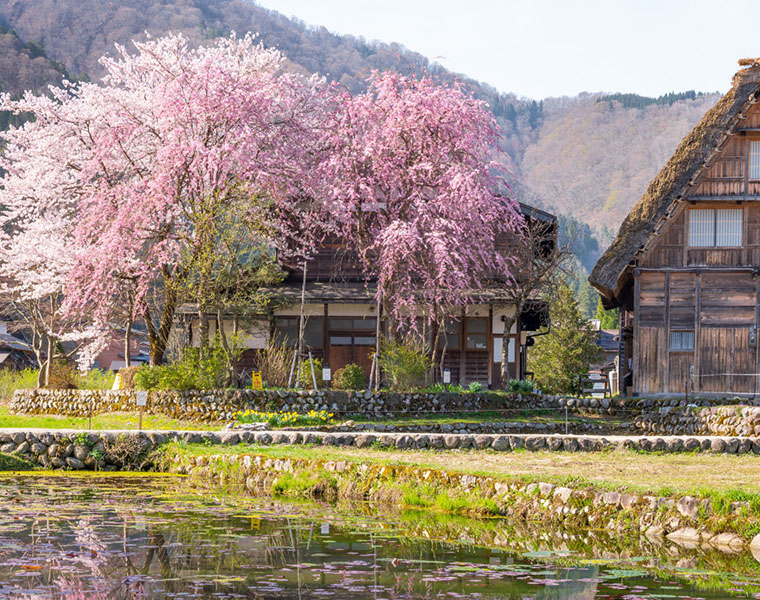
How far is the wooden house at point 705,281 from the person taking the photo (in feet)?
109

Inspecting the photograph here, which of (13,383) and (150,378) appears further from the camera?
(13,383)

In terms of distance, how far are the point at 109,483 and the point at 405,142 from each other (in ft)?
57.1

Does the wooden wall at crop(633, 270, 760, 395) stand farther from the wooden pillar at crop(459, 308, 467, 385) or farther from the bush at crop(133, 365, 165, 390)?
the bush at crop(133, 365, 165, 390)

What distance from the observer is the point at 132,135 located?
102ft

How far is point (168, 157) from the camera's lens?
29562 mm

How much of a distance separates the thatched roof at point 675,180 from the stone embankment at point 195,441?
1425 cm

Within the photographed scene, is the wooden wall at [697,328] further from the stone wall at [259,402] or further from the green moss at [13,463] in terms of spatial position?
the green moss at [13,463]

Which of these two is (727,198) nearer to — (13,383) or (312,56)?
(13,383)

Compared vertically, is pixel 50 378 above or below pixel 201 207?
below

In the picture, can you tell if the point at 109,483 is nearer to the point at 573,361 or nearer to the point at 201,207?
the point at 201,207

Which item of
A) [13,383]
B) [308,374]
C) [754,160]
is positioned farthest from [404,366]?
[13,383]

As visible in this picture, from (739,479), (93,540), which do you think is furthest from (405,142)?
(93,540)

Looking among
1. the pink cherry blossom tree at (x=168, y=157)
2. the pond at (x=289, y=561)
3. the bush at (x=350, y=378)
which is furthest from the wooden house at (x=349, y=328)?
the pond at (x=289, y=561)

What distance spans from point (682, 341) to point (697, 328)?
65 centimetres
